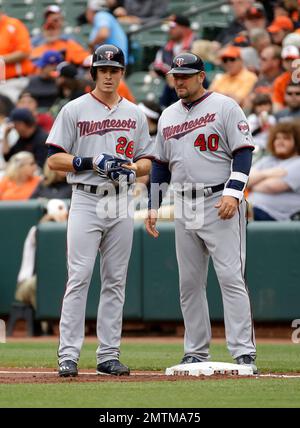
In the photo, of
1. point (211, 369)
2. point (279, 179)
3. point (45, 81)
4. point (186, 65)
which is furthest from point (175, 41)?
point (211, 369)

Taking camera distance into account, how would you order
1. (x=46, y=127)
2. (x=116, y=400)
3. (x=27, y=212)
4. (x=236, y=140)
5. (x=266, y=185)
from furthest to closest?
(x=46, y=127)
(x=27, y=212)
(x=266, y=185)
(x=236, y=140)
(x=116, y=400)

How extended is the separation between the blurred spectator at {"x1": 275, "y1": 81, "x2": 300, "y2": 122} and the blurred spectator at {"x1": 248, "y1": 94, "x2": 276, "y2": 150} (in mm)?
137

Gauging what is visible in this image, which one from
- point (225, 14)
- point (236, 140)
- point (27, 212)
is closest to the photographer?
point (236, 140)

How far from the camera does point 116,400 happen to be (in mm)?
6199

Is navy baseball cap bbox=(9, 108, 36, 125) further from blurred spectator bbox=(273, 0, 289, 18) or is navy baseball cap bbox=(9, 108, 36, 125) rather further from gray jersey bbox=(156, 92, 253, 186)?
gray jersey bbox=(156, 92, 253, 186)

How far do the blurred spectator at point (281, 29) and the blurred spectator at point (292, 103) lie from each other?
227cm

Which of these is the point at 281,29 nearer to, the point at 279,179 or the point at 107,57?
the point at 279,179

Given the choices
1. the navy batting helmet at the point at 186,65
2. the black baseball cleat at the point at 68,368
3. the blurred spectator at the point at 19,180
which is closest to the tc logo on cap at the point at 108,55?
the navy batting helmet at the point at 186,65

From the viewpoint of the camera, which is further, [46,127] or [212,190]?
[46,127]

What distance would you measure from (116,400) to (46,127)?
30.8 feet

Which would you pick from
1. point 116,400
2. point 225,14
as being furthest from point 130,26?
point 116,400

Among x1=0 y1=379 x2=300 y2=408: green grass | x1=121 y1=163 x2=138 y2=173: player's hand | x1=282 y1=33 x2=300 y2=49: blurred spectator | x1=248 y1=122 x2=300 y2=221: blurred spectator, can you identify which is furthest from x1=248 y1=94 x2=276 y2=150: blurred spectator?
x1=0 y1=379 x2=300 y2=408: green grass

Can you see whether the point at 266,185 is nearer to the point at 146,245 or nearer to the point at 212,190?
the point at 146,245

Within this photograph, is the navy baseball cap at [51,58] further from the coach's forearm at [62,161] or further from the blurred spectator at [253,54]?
the coach's forearm at [62,161]
